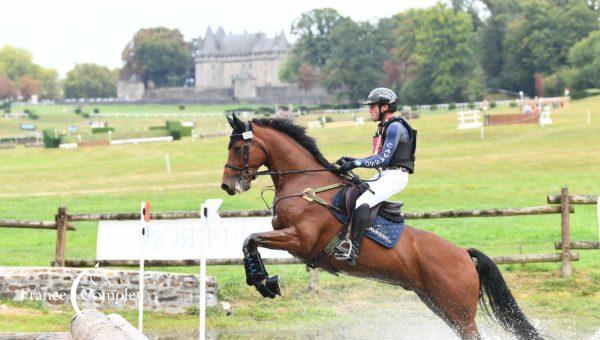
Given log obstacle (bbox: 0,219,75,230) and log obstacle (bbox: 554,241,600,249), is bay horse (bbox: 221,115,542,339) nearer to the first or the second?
log obstacle (bbox: 554,241,600,249)

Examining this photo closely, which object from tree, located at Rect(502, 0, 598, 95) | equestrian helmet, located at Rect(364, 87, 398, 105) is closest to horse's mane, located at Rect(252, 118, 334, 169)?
equestrian helmet, located at Rect(364, 87, 398, 105)

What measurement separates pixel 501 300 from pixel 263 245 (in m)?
2.94

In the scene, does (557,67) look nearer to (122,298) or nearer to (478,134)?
(478,134)

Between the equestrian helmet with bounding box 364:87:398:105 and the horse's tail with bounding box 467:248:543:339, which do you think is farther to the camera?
the horse's tail with bounding box 467:248:543:339

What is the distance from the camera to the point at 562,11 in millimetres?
127375

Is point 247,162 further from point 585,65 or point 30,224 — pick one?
point 585,65

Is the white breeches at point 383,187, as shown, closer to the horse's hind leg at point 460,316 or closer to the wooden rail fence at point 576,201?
the horse's hind leg at point 460,316

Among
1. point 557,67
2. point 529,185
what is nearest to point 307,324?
point 529,185

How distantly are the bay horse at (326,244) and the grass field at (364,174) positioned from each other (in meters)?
3.14

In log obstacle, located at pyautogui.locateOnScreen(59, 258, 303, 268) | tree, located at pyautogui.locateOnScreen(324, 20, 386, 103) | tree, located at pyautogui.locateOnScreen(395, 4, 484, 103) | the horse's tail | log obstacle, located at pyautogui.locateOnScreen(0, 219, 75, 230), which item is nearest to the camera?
the horse's tail

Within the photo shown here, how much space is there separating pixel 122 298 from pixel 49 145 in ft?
193

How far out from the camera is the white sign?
17.1 metres

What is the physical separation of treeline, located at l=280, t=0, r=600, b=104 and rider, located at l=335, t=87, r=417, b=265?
9689cm

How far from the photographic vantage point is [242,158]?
11828mm
